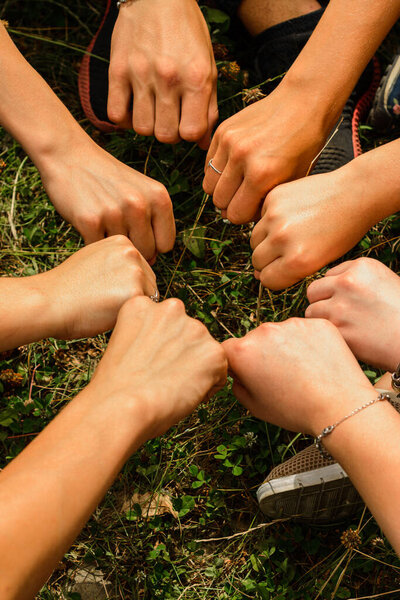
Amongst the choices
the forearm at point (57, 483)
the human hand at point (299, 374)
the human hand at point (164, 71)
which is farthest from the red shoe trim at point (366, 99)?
the forearm at point (57, 483)

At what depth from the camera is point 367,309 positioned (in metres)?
1.92

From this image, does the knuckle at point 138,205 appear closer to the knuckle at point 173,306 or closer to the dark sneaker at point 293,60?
the knuckle at point 173,306

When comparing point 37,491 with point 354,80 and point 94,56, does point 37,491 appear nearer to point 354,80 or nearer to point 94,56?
point 354,80

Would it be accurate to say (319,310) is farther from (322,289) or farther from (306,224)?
(306,224)

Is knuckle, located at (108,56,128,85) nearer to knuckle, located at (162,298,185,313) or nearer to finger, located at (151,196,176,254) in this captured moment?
finger, located at (151,196,176,254)

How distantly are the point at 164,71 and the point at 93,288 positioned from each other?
919 millimetres

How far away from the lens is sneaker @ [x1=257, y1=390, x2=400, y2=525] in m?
2.02

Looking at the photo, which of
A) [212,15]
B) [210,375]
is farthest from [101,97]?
[210,375]

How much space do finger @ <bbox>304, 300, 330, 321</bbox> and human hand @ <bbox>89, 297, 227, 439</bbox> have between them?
1.42 feet

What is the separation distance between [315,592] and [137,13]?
2.38 m

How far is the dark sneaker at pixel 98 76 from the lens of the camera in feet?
8.65

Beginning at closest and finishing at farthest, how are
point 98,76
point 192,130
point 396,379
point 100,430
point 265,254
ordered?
point 100,430
point 396,379
point 265,254
point 192,130
point 98,76

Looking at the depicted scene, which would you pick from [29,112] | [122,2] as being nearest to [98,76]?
[122,2]

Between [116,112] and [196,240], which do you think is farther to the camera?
[196,240]
